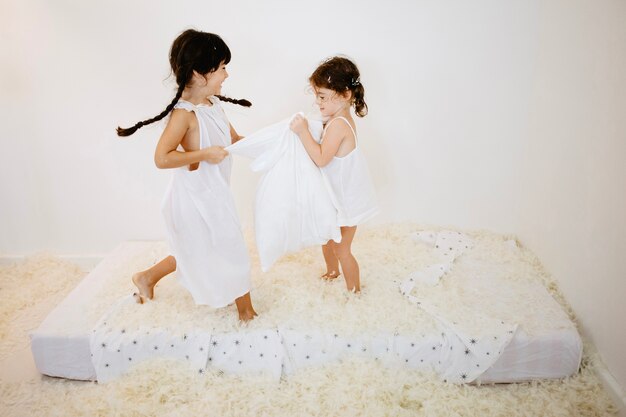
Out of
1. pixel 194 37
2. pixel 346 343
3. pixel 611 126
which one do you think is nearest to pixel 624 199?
pixel 611 126

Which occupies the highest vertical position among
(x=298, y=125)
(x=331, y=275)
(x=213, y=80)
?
(x=213, y=80)

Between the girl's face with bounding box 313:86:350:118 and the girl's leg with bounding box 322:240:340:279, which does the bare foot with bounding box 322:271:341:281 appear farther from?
the girl's face with bounding box 313:86:350:118

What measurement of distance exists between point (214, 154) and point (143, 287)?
2.59 feet

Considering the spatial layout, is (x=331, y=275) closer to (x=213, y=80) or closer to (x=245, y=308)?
(x=245, y=308)

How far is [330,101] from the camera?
6.75 ft

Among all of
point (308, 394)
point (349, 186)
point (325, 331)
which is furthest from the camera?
point (349, 186)

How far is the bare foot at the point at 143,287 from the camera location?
7.31ft

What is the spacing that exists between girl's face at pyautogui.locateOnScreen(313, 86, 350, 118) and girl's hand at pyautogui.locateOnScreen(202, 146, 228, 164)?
481 mm

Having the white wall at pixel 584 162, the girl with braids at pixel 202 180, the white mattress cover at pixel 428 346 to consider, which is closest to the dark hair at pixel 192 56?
the girl with braids at pixel 202 180

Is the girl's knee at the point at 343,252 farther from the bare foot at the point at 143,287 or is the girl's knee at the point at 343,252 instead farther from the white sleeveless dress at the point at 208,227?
the bare foot at the point at 143,287

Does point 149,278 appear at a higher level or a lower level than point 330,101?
lower

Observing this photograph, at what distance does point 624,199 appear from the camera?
189cm

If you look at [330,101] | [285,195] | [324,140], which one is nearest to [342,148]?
[324,140]

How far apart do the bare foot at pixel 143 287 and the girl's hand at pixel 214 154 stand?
0.71m
